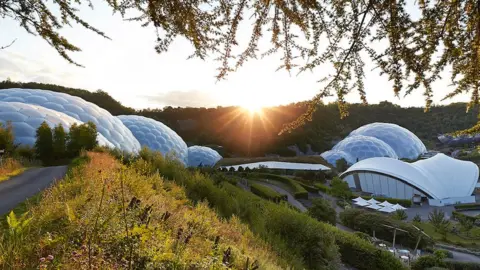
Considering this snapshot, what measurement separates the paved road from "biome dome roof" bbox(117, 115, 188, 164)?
27.0m

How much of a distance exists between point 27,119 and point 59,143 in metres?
3.90

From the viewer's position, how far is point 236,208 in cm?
1126

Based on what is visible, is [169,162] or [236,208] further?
[169,162]

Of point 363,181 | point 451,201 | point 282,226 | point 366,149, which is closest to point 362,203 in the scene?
point 363,181

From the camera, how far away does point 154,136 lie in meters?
40.8

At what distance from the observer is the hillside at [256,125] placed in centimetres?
8225

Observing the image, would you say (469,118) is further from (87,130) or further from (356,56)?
(356,56)

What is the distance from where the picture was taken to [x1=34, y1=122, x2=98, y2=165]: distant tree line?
20156mm

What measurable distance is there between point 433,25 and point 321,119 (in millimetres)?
106411

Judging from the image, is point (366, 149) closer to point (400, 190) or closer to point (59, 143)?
point (400, 190)

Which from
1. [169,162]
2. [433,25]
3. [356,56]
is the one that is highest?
[433,25]

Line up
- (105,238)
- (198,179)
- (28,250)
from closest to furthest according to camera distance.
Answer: (28,250)
(105,238)
(198,179)

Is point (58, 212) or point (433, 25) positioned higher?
point (433, 25)

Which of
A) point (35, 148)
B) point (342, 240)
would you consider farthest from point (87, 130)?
point (342, 240)
